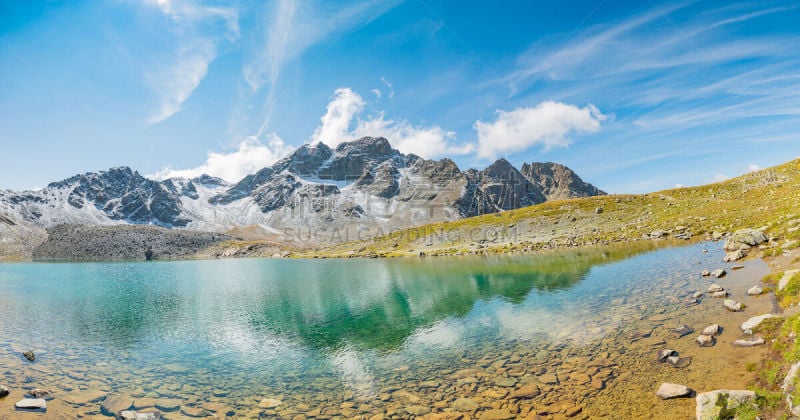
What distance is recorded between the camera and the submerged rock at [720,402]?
10680mm

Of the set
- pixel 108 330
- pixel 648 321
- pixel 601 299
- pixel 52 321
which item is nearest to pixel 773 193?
pixel 601 299

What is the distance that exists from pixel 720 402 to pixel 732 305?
13.3 metres

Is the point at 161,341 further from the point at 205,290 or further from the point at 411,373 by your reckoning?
the point at 205,290

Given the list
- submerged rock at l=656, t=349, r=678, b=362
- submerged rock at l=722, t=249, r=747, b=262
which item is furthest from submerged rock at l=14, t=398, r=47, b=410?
submerged rock at l=722, t=249, r=747, b=262

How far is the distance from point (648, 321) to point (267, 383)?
23726mm

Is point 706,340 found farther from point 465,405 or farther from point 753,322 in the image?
point 465,405

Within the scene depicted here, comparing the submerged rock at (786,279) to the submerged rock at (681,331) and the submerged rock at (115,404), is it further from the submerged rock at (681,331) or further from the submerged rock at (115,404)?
the submerged rock at (115,404)

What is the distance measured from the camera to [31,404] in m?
16.5

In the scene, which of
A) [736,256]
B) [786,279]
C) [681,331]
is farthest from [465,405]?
[736,256]

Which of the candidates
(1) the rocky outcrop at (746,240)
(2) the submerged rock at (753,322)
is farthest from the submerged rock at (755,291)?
(1) the rocky outcrop at (746,240)

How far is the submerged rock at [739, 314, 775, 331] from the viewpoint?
1650cm

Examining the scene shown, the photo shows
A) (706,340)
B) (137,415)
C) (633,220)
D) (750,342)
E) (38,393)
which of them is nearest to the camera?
(750,342)

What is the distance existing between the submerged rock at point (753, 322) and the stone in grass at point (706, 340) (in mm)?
1559

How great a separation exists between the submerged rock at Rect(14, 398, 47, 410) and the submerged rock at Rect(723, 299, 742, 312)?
36982mm
